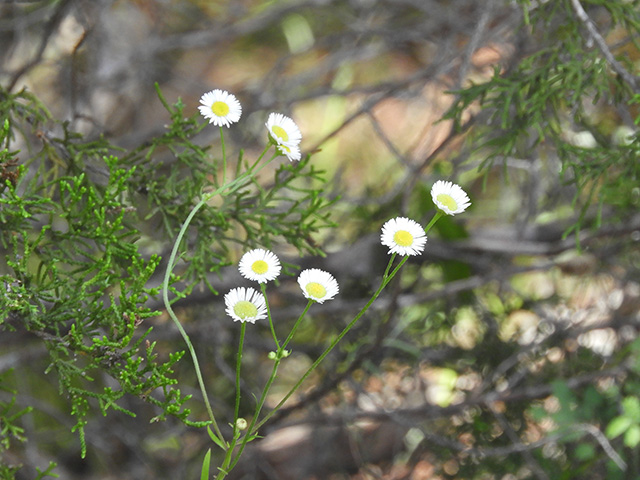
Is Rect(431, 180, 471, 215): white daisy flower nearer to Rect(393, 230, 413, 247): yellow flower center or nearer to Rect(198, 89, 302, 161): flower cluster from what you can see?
Rect(393, 230, 413, 247): yellow flower center

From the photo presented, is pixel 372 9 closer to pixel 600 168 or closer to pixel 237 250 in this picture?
pixel 237 250

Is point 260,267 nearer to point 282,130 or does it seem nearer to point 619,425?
point 282,130

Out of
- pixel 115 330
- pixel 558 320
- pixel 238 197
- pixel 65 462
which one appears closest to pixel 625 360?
pixel 558 320

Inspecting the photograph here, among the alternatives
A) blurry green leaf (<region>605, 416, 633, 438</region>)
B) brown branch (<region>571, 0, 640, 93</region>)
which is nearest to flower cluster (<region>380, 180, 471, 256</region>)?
brown branch (<region>571, 0, 640, 93</region>)

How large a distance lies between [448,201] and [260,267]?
0.82ft

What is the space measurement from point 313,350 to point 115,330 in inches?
48.0

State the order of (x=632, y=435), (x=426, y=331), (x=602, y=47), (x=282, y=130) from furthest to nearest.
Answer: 1. (x=426, y=331)
2. (x=632, y=435)
3. (x=602, y=47)
4. (x=282, y=130)

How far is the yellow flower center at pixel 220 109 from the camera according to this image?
861 millimetres

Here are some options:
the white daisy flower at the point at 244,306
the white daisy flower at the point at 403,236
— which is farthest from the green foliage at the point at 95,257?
the white daisy flower at the point at 403,236

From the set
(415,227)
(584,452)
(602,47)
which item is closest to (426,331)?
(584,452)

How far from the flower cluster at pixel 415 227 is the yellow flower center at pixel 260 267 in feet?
0.49

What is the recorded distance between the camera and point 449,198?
2.75 ft

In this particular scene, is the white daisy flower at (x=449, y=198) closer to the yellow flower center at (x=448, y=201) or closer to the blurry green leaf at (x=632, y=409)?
the yellow flower center at (x=448, y=201)

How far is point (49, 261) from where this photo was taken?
95 cm
